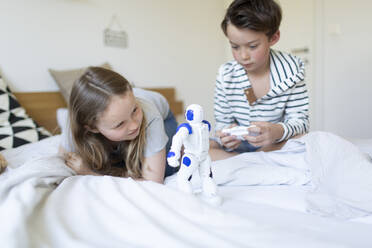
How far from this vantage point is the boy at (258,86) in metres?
0.90

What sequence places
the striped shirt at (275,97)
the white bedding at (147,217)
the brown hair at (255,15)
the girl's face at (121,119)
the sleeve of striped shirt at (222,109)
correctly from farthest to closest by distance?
1. the sleeve of striped shirt at (222,109)
2. the striped shirt at (275,97)
3. the brown hair at (255,15)
4. the girl's face at (121,119)
5. the white bedding at (147,217)

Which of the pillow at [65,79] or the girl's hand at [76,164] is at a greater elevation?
the pillow at [65,79]

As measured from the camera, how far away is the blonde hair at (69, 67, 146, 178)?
77 centimetres

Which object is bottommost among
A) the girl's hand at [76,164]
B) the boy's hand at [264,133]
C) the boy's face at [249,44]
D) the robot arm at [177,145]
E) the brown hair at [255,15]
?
the girl's hand at [76,164]

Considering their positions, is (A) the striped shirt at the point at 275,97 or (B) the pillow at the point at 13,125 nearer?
(A) the striped shirt at the point at 275,97

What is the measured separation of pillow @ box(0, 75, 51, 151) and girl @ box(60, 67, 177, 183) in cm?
45

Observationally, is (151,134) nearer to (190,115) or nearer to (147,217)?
(190,115)

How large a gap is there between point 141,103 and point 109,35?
3.82 feet

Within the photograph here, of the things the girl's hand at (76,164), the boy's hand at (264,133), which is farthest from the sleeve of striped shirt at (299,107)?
the girl's hand at (76,164)

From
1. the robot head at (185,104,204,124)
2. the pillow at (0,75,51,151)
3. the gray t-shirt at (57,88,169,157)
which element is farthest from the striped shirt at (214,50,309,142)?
the pillow at (0,75,51,151)

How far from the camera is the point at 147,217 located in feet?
1.50

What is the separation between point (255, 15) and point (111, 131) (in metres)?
0.57


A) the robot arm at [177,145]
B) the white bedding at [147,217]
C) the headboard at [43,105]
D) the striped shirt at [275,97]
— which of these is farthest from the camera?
the headboard at [43,105]

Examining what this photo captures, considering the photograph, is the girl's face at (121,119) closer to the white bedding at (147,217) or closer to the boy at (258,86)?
the white bedding at (147,217)
